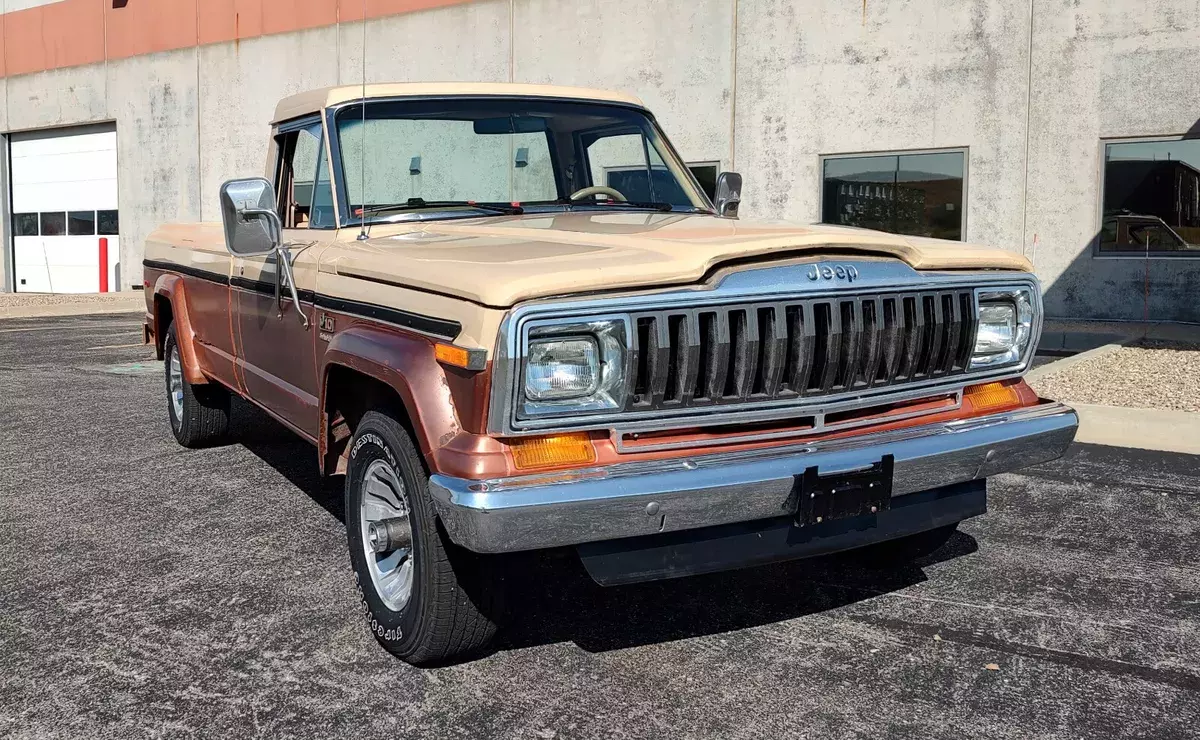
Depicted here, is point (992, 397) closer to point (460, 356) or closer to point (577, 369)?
point (577, 369)

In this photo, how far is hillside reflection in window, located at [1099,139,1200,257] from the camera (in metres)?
12.5

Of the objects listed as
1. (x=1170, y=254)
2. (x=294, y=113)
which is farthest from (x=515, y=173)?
(x=1170, y=254)

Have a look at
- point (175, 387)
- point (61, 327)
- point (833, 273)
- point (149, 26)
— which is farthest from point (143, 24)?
point (833, 273)

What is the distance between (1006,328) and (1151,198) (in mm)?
10320

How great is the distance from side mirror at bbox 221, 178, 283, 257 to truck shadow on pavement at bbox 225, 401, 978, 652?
60.6 inches

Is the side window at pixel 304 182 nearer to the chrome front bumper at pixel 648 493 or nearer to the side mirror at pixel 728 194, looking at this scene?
the side mirror at pixel 728 194

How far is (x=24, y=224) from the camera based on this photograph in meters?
25.5

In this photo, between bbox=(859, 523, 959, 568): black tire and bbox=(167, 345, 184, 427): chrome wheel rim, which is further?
bbox=(167, 345, 184, 427): chrome wheel rim

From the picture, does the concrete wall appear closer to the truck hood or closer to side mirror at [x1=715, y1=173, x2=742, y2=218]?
side mirror at [x1=715, y1=173, x2=742, y2=218]

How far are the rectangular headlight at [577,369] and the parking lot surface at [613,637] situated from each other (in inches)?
28.2

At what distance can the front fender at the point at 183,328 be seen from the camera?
603 cm

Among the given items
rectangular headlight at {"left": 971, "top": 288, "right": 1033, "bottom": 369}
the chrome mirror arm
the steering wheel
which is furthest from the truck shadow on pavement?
the steering wheel

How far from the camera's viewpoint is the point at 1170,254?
12.8m

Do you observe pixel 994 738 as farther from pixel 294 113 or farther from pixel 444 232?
pixel 294 113
